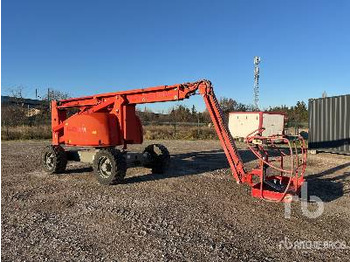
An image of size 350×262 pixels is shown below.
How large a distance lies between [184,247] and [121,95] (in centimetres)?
608

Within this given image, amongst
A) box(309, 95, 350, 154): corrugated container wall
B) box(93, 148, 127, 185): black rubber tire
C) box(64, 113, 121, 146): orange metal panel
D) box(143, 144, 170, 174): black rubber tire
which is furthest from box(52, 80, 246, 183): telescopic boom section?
box(309, 95, 350, 154): corrugated container wall

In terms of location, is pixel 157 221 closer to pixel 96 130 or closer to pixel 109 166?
pixel 109 166

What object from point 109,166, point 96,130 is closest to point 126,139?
point 96,130

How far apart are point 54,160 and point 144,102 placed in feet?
11.4

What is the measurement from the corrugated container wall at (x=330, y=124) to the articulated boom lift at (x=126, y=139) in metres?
8.10

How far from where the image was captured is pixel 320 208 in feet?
24.6

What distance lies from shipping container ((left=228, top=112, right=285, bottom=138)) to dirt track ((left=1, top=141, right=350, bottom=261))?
20857mm

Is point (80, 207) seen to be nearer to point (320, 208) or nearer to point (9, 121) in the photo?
point (320, 208)

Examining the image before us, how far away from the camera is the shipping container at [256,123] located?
31.3 meters

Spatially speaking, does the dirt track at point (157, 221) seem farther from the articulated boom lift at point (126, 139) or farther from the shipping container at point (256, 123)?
the shipping container at point (256, 123)
